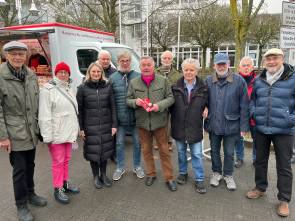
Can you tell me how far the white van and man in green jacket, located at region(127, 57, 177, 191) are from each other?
125 inches

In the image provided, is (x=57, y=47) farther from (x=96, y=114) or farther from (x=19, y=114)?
(x=19, y=114)

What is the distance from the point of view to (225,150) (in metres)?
4.05

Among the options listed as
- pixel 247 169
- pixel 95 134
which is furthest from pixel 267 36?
pixel 95 134

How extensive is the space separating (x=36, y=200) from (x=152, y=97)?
2.02m

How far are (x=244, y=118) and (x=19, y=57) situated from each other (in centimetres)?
286

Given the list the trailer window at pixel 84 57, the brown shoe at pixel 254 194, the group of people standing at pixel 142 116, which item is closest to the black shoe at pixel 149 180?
the group of people standing at pixel 142 116

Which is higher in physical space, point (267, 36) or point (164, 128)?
point (267, 36)

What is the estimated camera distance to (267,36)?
24.9 m

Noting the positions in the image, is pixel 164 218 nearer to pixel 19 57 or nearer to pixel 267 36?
pixel 19 57

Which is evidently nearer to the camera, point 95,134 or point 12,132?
point 12,132

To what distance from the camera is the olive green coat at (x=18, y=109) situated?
3057mm

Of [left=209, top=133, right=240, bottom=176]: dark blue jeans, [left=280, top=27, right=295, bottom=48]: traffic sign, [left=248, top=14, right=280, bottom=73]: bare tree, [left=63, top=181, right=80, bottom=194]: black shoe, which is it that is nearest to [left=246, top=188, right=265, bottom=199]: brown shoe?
[left=209, top=133, right=240, bottom=176]: dark blue jeans

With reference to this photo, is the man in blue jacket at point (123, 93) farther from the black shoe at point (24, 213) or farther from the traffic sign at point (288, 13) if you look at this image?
the traffic sign at point (288, 13)

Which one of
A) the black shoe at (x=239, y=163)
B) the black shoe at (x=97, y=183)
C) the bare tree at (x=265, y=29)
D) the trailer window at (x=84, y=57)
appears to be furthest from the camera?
the bare tree at (x=265, y=29)
